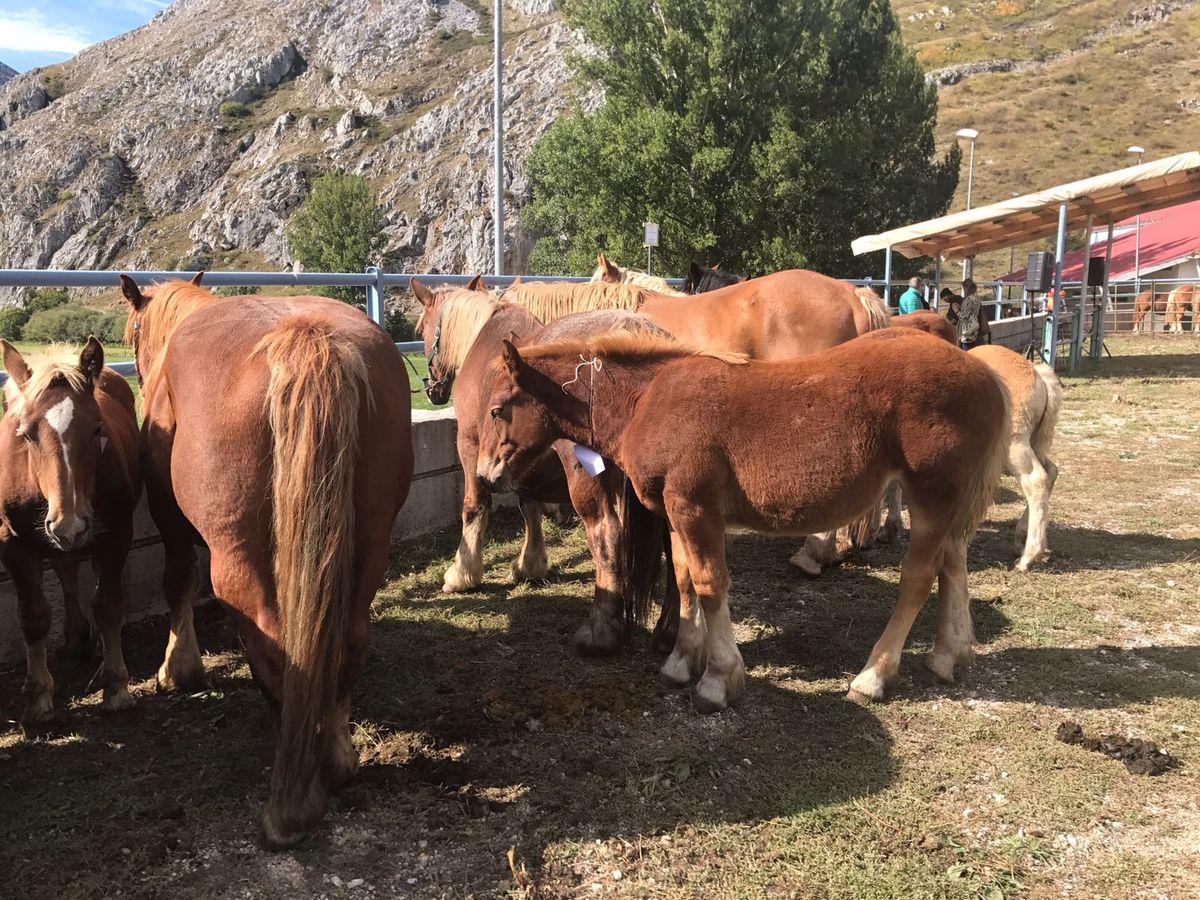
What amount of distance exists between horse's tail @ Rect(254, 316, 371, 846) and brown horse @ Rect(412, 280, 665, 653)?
55.8 inches

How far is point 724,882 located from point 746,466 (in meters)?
1.69

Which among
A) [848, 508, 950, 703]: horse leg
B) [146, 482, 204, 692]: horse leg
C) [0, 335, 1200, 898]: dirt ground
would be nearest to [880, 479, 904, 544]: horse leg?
[0, 335, 1200, 898]: dirt ground

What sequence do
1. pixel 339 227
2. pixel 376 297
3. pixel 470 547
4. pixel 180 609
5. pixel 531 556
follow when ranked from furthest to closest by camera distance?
pixel 339 227, pixel 376 297, pixel 531 556, pixel 470 547, pixel 180 609

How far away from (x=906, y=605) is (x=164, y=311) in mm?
3914

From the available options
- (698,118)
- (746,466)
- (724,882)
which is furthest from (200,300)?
(698,118)

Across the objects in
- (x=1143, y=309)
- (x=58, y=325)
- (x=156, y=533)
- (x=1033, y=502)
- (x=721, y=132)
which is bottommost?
(x=1033, y=502)

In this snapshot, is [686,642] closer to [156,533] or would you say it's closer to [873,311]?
[156,533]

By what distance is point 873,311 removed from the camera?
5.77m

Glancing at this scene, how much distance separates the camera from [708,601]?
3.61 m

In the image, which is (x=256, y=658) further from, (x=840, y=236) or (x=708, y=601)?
(x=840, y=236)

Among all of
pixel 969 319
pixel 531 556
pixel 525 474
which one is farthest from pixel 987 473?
pixel 969 319

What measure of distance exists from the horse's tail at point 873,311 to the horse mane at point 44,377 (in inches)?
188

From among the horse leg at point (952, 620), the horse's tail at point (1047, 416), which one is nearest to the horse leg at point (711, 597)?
the horse leg at point (952, 620)

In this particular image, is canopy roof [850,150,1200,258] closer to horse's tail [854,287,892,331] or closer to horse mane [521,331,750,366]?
horse's tail [854,287,892,331]
